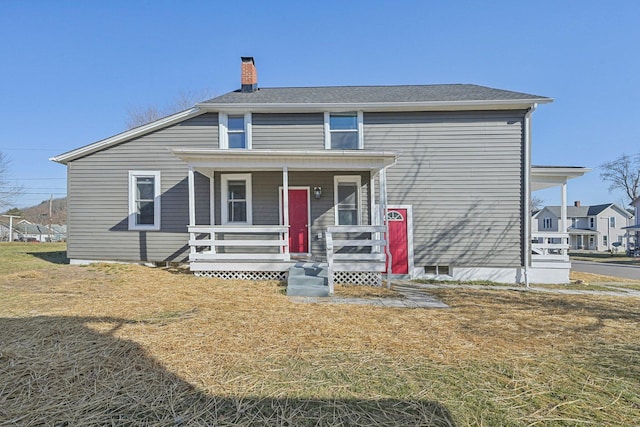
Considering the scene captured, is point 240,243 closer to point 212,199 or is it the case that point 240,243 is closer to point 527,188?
point 212,199

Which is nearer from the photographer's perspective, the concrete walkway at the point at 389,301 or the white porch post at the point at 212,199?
the concrete walkway at the point at 389,301

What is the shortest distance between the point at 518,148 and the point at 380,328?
7689 millimetres

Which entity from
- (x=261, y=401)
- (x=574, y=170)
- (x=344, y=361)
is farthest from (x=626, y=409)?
(x=574, y=170)

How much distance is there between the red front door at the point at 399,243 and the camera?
8.60m

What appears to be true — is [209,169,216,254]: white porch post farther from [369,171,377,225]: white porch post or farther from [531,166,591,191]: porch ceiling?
[531,166,591,191]: porch ceiling

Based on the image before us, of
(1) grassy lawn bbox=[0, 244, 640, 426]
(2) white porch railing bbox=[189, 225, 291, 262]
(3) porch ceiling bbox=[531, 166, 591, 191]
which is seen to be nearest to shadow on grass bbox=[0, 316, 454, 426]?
(1) grassy lawn bbox=[0, 244, 640, 426]

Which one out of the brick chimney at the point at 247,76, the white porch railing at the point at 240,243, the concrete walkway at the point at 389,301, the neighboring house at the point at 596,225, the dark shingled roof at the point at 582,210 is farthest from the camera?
the dark shingled roof at the point at 582,210

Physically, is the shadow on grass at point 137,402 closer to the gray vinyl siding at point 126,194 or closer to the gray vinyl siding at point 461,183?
the gray vinyl siding at point 126,194

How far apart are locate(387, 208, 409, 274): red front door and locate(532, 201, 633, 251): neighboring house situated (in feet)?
138

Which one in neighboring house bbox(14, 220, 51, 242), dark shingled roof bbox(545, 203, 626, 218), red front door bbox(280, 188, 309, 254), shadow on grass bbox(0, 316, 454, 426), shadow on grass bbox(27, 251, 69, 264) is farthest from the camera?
dark shingled roof bbox(545, 203, 626, 218)

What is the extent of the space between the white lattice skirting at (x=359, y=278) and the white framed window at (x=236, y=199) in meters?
3.32

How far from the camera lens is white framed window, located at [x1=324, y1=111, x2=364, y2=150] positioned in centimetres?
887

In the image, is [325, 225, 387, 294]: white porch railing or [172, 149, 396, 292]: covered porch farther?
[172, 149, 396, 292]: covered porch

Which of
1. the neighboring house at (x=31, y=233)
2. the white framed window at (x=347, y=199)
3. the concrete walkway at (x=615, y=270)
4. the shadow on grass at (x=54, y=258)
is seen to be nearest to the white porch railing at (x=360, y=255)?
the white framed window at (x=347, y=199)
